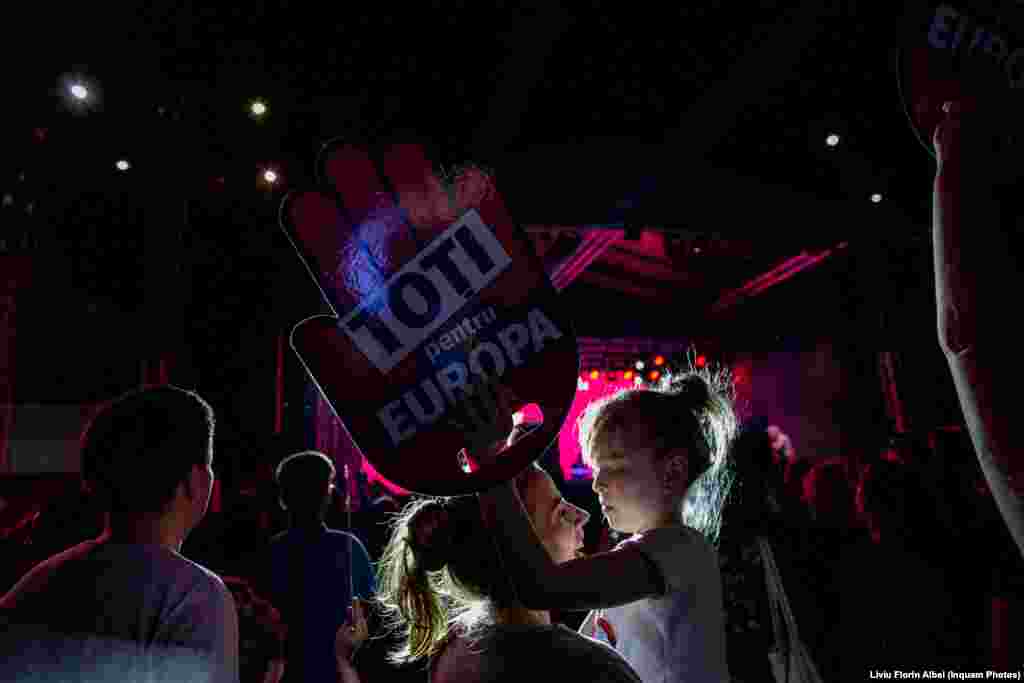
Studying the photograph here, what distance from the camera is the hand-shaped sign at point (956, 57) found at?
4.35 ft

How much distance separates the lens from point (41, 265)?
299 inches

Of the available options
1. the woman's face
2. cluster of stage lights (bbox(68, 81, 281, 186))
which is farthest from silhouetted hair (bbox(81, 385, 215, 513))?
cluster of stage lights (bbox(68, 81, 281, 186))

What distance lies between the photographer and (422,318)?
1.16 m

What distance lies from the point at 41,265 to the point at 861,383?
10927 millimetres

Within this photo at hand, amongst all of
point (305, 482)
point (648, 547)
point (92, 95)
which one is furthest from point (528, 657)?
point (92, 95)

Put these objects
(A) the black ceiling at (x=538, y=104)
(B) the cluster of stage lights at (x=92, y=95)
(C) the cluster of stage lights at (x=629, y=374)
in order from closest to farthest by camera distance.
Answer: (A) the black ceiling at (x=538, y=104)
(B) the cluster of stage lights at (x=92, y=95)
(C) the cluster of stage lights at (x=629, y=374)

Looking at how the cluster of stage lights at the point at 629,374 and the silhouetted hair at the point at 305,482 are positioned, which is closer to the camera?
the silhouetted hair at the point at 305,482

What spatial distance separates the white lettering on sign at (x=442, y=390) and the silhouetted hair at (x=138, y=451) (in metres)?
0.68

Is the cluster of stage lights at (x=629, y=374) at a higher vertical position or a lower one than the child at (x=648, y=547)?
higher

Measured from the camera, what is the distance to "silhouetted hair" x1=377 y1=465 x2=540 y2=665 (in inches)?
52.6

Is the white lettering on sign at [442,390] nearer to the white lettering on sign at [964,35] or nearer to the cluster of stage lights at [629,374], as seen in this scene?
the white lettering on sign at [964,35]

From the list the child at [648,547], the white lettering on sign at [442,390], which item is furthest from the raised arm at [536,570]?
the white lettering on sign at [442,390]

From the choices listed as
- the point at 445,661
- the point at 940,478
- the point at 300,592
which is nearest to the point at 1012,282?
the point at 445,661

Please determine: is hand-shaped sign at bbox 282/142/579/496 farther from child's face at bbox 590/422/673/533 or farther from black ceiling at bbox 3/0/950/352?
black ceiling at bbox 3/0/950/352
